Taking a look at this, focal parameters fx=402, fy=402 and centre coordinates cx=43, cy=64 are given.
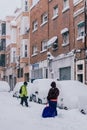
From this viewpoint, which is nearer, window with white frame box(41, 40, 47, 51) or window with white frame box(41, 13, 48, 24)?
window with white frame box(41, 40, 47, 51)

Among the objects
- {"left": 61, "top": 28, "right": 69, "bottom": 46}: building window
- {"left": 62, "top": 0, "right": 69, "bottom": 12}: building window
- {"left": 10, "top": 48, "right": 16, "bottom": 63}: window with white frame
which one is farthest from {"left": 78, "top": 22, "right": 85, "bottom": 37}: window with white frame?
{"left": 10, "top": 48, "right": 16, "bottom": 63}: window with white frame

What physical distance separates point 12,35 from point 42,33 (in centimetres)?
1709

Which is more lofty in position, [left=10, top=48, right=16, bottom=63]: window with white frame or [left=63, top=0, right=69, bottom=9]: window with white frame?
[left=63, top=0, right=69, bottom=9]: window with white frame

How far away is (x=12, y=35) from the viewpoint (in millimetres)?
54062

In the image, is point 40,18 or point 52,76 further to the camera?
point 40,18

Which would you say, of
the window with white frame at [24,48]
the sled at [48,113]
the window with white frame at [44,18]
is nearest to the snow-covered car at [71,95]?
the sled at [48,113]

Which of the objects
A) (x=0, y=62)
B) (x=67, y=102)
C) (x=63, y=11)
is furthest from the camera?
(x=0, y=62)

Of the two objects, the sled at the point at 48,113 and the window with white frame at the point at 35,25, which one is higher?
the window with white frame at the point at 35,25

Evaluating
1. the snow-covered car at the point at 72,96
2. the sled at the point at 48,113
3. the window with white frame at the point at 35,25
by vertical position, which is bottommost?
the sled at the point at 48,113

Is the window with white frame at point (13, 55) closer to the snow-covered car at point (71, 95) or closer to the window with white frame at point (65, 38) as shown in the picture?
the window with white frame at point (65, 38)

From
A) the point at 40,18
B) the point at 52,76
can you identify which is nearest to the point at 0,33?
the point at 40,18

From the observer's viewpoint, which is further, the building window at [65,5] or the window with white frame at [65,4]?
the window with white frame at [65,4]

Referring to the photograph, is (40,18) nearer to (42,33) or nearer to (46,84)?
(42,33)

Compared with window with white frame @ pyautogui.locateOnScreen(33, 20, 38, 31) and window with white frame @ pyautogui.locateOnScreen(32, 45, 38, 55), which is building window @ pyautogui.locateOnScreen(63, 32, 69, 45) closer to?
window with white frame @ pyautogui.locateOnScreen(32, 45, 38, 55)
